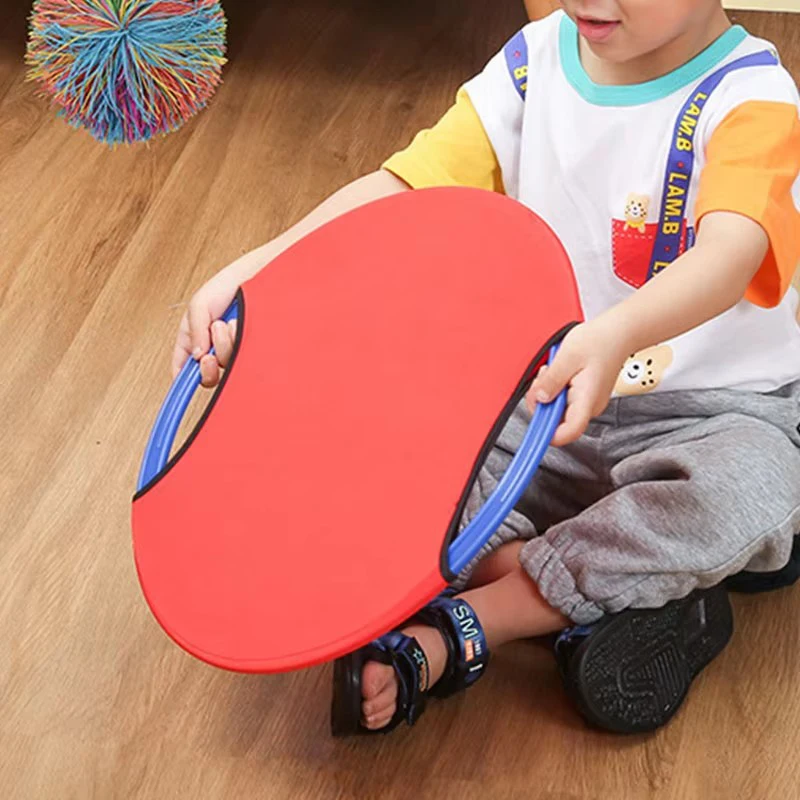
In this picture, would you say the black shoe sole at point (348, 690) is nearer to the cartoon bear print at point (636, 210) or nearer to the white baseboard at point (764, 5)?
the cartoon bear print at point (636, 210)

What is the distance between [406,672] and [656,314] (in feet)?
0.90

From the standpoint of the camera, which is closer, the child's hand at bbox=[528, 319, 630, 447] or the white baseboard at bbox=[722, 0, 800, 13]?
the child's hand at bbox=[528, 319, 630, 447]

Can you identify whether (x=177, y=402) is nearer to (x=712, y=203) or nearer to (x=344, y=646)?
(x=344, y=646)

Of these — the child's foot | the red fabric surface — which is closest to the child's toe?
the child's foot

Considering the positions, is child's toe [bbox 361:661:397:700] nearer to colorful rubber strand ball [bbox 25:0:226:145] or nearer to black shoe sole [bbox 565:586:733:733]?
black shoe sole [bbox 565:586:733:733]

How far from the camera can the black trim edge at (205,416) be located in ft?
2.84

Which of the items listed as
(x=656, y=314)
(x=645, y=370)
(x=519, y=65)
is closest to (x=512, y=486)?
(x=656, y=314)

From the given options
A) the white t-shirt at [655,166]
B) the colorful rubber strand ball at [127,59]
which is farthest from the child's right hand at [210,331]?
the white t-shirt at [655,166]

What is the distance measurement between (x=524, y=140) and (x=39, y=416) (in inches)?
17.8

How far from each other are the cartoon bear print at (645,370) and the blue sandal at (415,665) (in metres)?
0.18

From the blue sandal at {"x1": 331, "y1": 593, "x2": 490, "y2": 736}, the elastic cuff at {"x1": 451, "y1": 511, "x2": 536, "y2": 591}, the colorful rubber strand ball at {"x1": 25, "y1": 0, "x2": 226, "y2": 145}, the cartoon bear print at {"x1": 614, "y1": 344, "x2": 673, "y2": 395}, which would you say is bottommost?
the elastic cuff at {"x1": 451, "y1": 511, "x2": 536, "y2": 591}

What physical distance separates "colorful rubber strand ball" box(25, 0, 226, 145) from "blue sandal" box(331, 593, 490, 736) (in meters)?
0.36

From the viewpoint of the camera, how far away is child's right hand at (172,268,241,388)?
0.90m

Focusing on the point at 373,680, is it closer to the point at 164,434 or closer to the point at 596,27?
the point at 164,434
